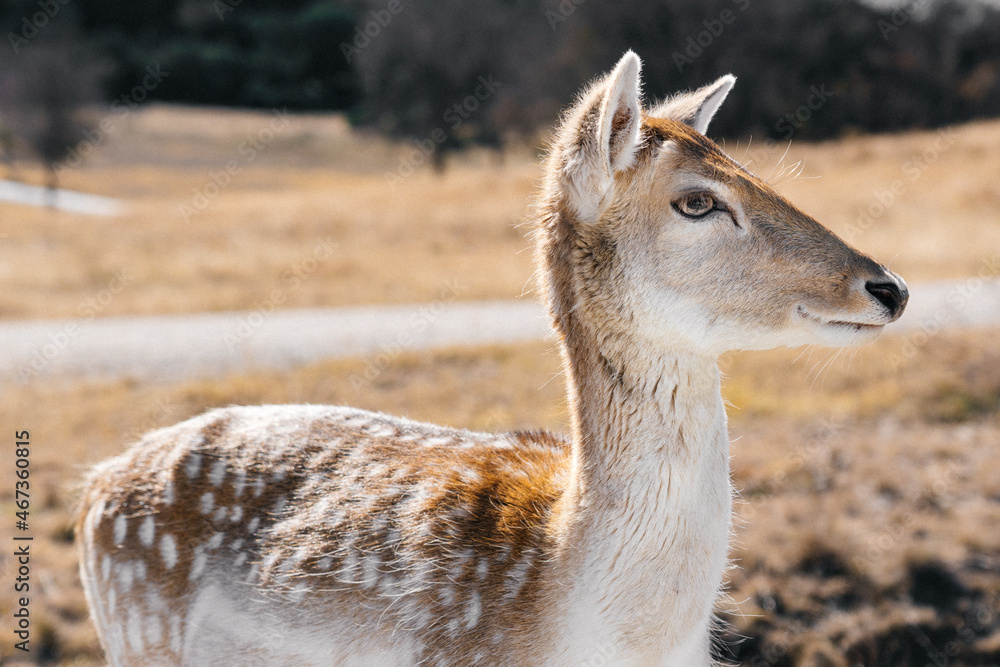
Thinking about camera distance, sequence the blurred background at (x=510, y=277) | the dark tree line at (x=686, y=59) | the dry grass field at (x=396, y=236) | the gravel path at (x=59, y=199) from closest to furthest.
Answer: the blurred background at (x=510, y=277)
the dry grass field at (x=396, y=236)
the dark tree line at (x=686, y=59)
the gravel path at (x=59, y=199)

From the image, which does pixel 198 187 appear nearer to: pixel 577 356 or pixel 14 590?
pixel 14 590

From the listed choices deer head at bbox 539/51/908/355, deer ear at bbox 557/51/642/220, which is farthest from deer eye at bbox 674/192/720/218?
deer ear at bbox 557/51/642/220

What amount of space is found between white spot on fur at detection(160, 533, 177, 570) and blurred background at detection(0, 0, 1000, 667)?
1.20m

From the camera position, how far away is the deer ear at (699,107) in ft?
10.3

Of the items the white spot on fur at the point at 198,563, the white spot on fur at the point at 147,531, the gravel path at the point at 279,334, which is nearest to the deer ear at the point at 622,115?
the white spot on fur at the point at 198,563

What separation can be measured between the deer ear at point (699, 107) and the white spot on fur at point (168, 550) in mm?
2360

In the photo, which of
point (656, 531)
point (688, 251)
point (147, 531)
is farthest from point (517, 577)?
point (147, 531)

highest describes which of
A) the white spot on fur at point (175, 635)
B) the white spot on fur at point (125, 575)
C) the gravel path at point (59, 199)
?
the white spot on fur at point (125, 575)

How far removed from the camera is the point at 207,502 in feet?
10.8

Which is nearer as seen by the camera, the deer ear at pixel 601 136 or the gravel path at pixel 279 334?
the deer ear at pixel 601 136

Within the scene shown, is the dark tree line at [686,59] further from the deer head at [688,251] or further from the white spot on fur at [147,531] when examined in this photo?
the white spot on fur at [147,531]

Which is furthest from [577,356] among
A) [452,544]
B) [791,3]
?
[791,3]

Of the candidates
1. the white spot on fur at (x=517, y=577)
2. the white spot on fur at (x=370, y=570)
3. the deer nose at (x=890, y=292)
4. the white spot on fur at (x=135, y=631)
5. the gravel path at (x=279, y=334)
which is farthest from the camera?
the gravel path at (x=279, y=334)

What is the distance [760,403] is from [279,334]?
5953 millimetres
